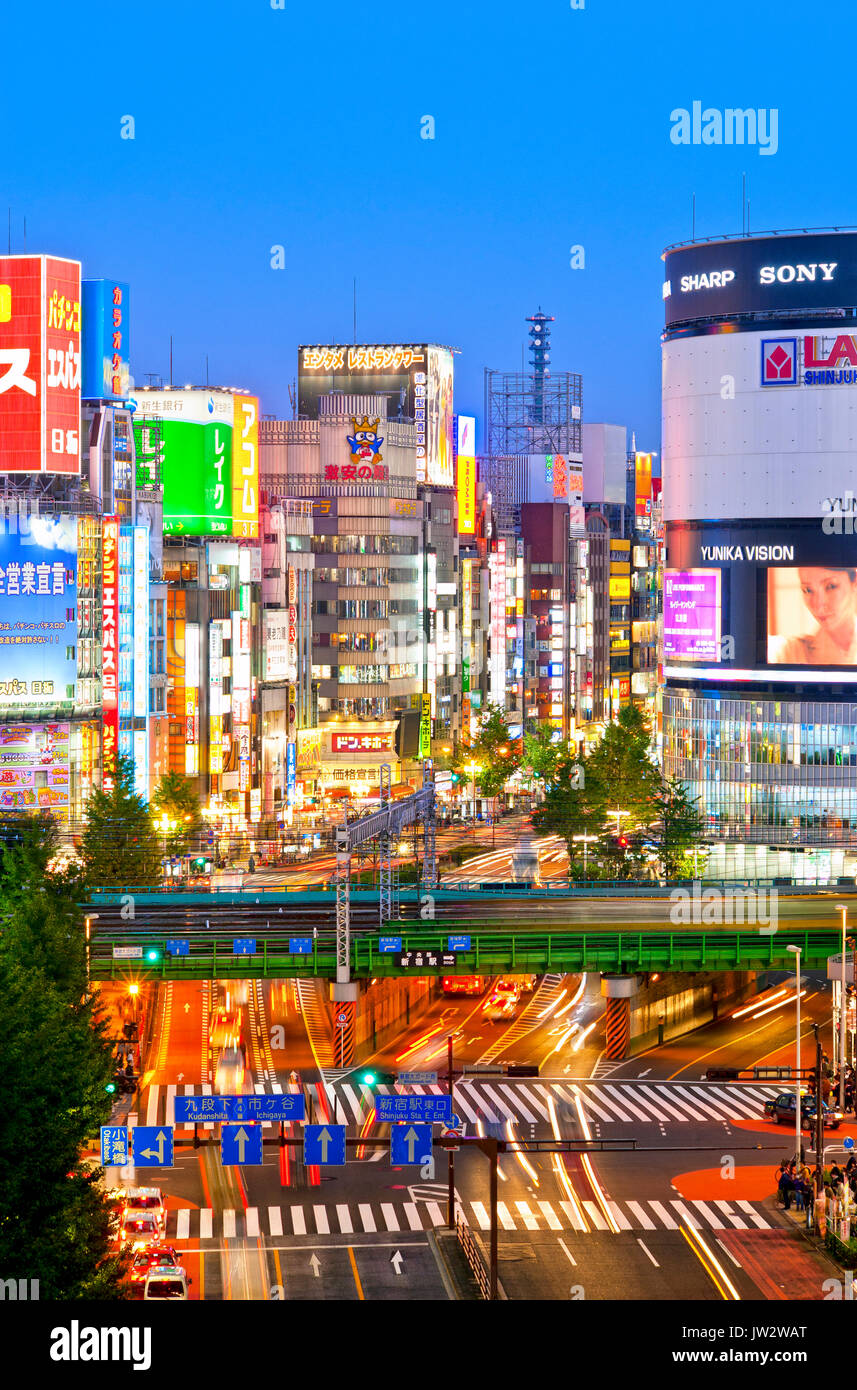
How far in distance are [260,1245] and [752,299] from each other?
70.0 metres

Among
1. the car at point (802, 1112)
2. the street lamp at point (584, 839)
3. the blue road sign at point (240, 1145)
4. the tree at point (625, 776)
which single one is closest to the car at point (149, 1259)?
the blue road sign at point (240, 1145)

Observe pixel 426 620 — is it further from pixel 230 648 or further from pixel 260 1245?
pixel 260 1245

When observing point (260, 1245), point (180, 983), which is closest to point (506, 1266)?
point (260, 1245)

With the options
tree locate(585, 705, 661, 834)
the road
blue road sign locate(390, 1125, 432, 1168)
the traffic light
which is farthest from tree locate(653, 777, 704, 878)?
blue road sign locate(390, 1125, 432, 1168)

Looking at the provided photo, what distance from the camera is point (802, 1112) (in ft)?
187

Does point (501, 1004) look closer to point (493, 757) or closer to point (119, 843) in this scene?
point (119, 843)

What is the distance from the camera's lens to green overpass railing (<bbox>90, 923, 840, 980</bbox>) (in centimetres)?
6191

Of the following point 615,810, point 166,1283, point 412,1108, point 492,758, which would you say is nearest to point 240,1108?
point 412,1108

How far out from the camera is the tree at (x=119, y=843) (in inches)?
3091

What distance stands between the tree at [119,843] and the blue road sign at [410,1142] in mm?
35890

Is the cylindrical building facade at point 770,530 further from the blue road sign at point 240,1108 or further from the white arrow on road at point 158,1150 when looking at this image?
the white arrow on road at point 158,1150

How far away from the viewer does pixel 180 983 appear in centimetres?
8356

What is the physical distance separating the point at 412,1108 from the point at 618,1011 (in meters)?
25.2
